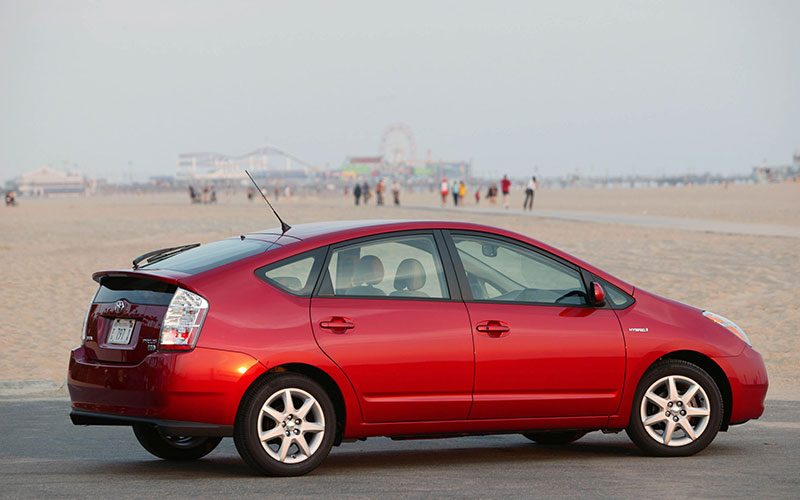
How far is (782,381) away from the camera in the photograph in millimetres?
10398

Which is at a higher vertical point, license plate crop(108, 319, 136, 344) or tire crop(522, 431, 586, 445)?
license plate crop(108, 319, 136, 344)

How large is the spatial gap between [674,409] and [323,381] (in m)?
2.14

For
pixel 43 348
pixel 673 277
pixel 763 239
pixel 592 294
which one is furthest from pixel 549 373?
pixel 763 239

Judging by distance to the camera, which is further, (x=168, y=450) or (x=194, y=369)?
(x=168, y=450)

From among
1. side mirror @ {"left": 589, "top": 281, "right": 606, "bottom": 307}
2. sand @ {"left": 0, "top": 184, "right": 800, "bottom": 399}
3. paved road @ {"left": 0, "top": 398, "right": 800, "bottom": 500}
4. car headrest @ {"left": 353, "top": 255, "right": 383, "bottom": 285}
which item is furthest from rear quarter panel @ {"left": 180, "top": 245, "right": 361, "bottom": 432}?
sand @ {"left": 0, "top": 184, "right": 800, "bottom": 399}

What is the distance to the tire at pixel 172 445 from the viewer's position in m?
7.09

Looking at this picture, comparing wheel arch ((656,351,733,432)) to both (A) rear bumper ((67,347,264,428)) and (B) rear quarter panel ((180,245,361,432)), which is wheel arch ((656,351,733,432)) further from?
(A) rear bumper ((67,347,264,428))

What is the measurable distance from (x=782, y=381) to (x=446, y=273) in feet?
16.2

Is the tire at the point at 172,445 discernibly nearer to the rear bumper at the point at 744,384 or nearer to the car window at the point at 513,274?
the car window at the point at 513,274

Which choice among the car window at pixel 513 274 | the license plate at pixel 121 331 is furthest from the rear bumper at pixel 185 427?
the car window at pixel 513 274

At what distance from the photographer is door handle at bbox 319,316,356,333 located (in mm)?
6297

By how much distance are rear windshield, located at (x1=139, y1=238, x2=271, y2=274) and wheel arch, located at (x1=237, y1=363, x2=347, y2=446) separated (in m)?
0.67

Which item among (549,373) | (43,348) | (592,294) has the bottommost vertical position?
(43,348)

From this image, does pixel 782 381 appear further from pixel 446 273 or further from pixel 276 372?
pixel 276 372
